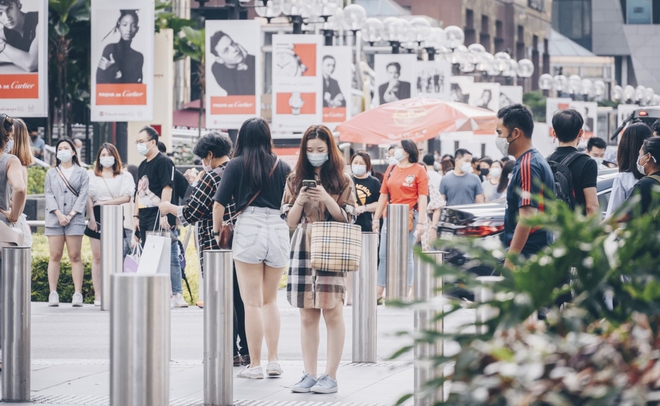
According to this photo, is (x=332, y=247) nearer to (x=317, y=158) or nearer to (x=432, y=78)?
(x=317, y=158)

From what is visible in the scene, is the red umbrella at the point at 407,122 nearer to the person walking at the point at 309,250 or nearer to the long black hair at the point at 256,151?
the long black hair at the point at 256,151

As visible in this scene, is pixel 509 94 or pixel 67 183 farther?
pixel 509 94

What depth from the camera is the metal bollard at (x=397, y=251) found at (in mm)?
13078

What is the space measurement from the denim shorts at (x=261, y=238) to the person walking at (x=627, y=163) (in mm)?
2185

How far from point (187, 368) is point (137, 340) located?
12.4 feet

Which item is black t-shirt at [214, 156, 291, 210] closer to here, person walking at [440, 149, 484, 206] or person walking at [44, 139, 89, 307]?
person walking at [44, 139, 89, 307]

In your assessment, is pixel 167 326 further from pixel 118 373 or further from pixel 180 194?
pixel 180 194

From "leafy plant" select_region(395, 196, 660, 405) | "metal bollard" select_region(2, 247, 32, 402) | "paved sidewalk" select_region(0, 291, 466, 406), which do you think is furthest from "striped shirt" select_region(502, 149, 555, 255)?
"leafy plant" select_region(395, 196, 660, 405)

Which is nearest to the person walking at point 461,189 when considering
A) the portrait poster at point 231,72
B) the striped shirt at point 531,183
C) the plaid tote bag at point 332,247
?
the portrait poster at point 231,72

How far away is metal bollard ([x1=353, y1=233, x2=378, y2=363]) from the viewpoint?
8.90m

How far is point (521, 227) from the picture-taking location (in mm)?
6277

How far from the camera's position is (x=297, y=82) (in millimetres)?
22531

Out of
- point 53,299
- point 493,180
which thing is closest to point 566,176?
point 53,299

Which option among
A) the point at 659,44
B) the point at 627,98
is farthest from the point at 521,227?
the point at 659,44
